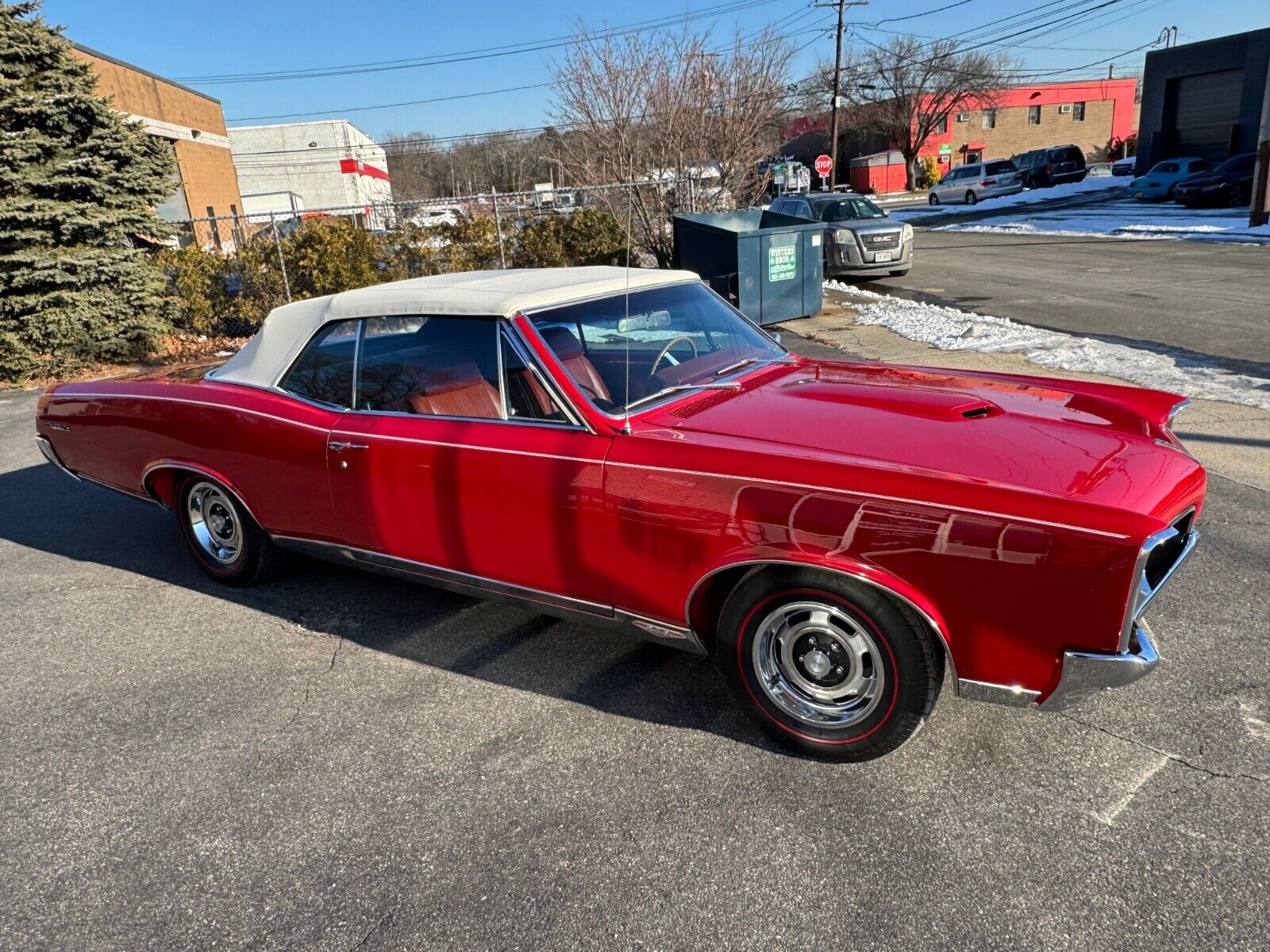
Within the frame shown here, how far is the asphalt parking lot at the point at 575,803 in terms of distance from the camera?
2312mm

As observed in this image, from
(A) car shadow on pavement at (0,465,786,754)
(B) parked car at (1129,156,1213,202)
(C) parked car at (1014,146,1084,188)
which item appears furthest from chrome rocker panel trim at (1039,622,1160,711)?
(C) parked car at (1014,146,1084,188)

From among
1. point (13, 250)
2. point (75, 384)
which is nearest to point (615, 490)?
point (75, 384)

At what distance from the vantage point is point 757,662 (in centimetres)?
290

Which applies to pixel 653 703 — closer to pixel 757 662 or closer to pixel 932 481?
pixel 757 662

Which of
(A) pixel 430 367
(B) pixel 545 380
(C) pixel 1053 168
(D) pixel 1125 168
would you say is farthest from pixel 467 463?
(D) pixel 1125 168

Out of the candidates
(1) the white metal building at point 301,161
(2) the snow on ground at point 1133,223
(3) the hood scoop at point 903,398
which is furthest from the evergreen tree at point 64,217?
(1) the white metal building at point 301,161

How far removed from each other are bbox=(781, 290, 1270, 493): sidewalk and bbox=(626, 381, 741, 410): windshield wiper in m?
3.61

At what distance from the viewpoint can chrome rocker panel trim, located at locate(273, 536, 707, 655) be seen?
310 cm

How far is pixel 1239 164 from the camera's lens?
27.2 metres

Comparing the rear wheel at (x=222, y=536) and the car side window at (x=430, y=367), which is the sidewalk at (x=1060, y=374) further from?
the rear wheel at (x=222, y=536)

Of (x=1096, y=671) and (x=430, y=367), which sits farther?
(x=430, y=367)

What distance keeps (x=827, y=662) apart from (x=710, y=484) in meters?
0.69

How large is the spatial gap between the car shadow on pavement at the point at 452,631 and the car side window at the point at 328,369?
42.1 inches

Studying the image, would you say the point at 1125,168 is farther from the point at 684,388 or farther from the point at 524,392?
the point at 524,392
